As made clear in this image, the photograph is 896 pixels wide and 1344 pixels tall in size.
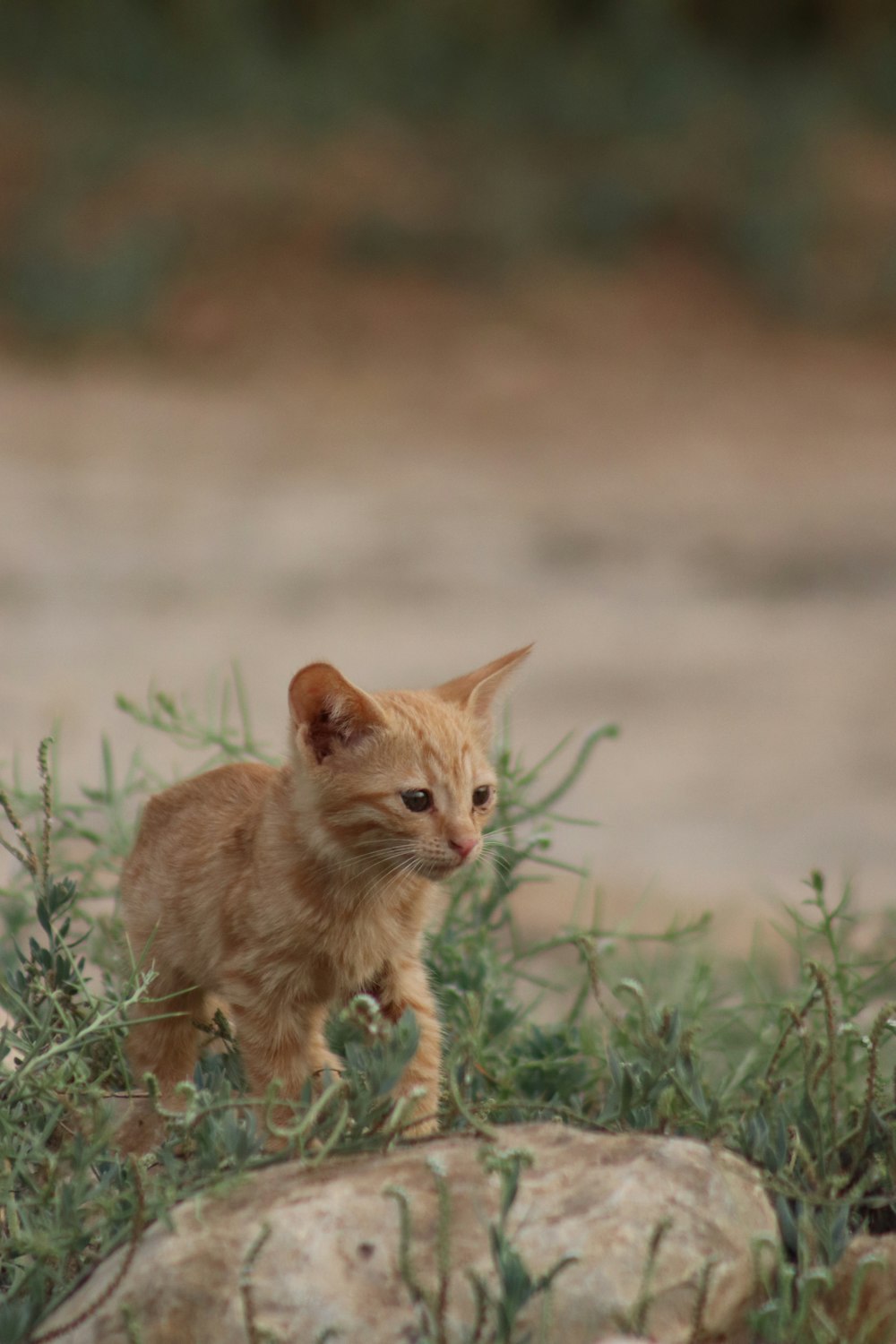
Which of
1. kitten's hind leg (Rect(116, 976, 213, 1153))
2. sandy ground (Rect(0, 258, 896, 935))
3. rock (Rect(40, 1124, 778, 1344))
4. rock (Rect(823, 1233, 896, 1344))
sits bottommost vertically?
rock (Rect(823, 1233, 896, 1344))

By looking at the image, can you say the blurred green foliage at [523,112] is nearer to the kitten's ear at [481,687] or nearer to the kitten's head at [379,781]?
the kitten's ear at [481,687]

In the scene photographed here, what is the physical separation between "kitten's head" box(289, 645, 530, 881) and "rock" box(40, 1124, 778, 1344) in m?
0.32

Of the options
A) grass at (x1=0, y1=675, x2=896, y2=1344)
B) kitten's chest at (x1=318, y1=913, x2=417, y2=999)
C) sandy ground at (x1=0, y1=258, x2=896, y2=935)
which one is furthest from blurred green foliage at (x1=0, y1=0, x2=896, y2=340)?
kitten's chest at (x1=318, y1=913, x2=417, y2=999)

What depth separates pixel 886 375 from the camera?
8.54 meters

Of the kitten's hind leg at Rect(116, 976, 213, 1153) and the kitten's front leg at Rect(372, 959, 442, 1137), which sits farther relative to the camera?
the kitten's hind leg at Rect(116, 976, 213, 1153)

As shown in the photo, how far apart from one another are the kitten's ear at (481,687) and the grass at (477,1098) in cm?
14

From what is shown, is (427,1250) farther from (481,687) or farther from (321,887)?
(481,687)

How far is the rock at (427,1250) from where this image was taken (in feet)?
4.14

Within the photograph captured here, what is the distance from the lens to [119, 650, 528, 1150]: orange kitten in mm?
1612

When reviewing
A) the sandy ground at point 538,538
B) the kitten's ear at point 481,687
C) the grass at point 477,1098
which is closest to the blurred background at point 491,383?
the sandy ground at point 538,538

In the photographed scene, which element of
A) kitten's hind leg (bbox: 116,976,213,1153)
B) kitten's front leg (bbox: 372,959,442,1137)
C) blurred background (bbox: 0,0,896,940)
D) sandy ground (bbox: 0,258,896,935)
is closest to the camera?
kitten's front leg (bbox: 372,959,442,1137)

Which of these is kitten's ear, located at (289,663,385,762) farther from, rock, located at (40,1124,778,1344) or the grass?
rock, located at (40,1124,778,1344)

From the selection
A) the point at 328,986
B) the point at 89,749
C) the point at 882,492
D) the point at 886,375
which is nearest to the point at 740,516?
the point at 882,492

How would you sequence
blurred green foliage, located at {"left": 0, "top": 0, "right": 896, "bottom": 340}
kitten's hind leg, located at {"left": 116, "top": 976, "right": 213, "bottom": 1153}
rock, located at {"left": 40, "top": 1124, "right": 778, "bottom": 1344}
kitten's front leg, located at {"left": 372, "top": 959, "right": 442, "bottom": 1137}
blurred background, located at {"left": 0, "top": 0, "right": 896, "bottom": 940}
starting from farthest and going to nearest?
blurred green foliage, located at {"left": 0, "top": 0, "right": 896, "bottom": 340} → blurred background, located at {"left": 0, "top": 0, "right": 896, "bottom": 940} → kitten's hind leg, located at {"left": 116, "top": 976, "right": 213, "bottom": 1153} → kitten's front leg, located at {"left": 372, "top": 959, "right": 442, "bottom": 1137} → rock, located at {"left": 40, "top": 1124, "right": 778, "bottom": 1344}
